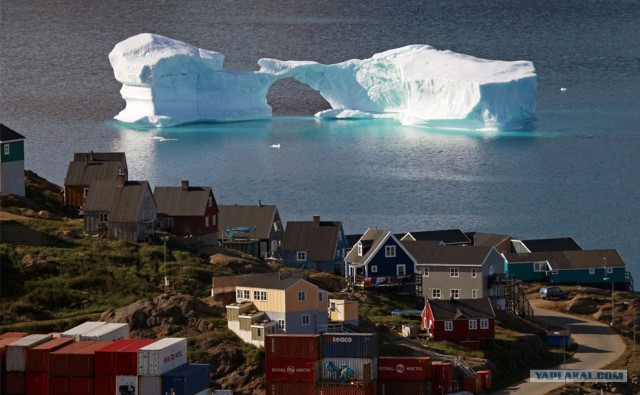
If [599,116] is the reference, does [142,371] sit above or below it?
below

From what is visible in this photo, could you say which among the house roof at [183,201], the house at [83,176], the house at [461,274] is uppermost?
the house at [83,176]

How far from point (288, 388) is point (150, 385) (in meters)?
3.47

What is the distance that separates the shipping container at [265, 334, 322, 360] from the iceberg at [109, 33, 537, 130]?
46860 mm

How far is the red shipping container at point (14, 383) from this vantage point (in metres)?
38.6

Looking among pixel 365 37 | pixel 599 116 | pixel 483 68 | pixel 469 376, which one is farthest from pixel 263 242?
pixel 365 37

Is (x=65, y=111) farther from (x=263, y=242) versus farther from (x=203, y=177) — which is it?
(x=263, y=242)

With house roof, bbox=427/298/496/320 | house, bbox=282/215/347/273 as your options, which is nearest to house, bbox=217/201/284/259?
house, bbox=282/215/347/273

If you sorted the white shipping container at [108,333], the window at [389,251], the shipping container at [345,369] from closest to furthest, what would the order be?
the shipping container at [345,369], the white shipping container at [108,333], the window at [389,251]

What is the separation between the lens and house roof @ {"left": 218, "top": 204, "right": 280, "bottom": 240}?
57000 mm

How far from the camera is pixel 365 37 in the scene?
152 metres

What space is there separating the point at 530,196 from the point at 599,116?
2666 cm

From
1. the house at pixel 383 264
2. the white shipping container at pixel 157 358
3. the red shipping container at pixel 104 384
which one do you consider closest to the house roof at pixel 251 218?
the house at pixel 383 264

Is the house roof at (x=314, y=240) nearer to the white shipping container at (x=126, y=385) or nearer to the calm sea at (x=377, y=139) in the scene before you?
the calm sea at (x=377, y=139)

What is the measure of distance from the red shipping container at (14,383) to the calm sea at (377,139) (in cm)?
2992
